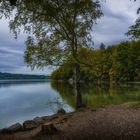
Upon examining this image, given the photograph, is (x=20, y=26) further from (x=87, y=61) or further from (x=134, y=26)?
(x=134, y=26)

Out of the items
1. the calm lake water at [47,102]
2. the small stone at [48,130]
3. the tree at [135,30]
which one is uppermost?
the tree at [135,30]

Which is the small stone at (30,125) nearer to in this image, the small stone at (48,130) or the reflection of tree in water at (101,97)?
the small stone at (48,130)

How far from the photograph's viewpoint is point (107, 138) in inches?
552

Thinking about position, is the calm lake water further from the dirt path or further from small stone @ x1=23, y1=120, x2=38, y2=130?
the dirt path

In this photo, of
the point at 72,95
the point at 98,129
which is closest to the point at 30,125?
the point at 98,129

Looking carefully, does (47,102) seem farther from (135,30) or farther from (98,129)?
(98,129)

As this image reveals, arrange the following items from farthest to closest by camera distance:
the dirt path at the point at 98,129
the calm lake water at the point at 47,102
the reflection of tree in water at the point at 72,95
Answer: the calm lake water at the point at 47,102, the reflection of tree in water at the point at 72,95, the dirt path at the point at 98,129

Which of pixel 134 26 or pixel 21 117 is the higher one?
pixel 134 26

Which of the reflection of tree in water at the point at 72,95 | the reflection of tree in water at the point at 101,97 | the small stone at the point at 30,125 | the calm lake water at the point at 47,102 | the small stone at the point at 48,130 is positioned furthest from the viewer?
the reflection of tree in water at the point at 101,97

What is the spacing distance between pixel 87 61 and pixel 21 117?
8627 mm

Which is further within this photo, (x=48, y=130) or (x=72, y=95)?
(x=72, y=95)

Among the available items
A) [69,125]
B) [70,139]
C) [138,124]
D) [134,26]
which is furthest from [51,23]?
[70,139]

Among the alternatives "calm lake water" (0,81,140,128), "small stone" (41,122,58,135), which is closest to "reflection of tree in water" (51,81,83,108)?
"calm lake water" (0,81,140,128)

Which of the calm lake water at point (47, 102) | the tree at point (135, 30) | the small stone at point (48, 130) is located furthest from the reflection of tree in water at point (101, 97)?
the small stone at point (48, 130)
